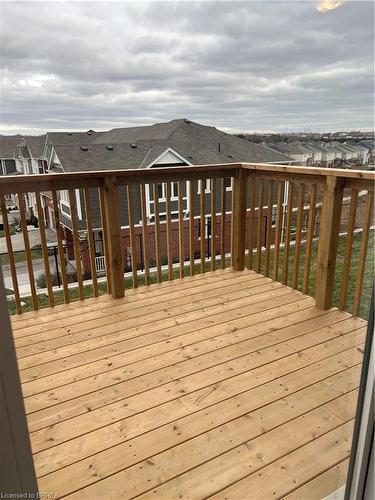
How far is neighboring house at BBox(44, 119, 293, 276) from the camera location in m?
1.46

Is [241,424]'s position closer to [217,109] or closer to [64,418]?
[64,418]

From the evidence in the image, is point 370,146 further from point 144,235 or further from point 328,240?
point 144,235

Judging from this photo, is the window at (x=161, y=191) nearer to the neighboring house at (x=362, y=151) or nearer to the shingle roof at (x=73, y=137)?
the shingle roof at (x=73, y=137)

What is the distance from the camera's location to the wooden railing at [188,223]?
221cm

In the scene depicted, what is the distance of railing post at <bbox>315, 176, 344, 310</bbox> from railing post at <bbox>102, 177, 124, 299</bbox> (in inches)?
57.0

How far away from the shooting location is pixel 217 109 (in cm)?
151

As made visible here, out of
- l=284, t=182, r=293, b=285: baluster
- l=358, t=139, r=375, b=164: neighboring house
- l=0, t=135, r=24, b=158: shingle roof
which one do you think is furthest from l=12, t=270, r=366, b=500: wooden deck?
l=0, t=135, r=24, b=158: shingle roof

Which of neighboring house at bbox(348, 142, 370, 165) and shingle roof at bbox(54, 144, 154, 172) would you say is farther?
shingle roof at bbox(54, 144, 154, 172)

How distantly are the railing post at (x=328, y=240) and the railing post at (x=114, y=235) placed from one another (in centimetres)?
145

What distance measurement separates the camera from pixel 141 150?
1.75m

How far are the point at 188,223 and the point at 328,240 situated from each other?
1.15 m

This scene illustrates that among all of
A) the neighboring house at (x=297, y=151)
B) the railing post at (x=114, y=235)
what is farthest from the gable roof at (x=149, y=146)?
the railing post at (x=114, y=235)

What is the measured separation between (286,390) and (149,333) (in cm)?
92

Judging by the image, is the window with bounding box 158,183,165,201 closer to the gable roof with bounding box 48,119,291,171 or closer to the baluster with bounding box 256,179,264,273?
the gable roof with bounding box 48,119,291,171
